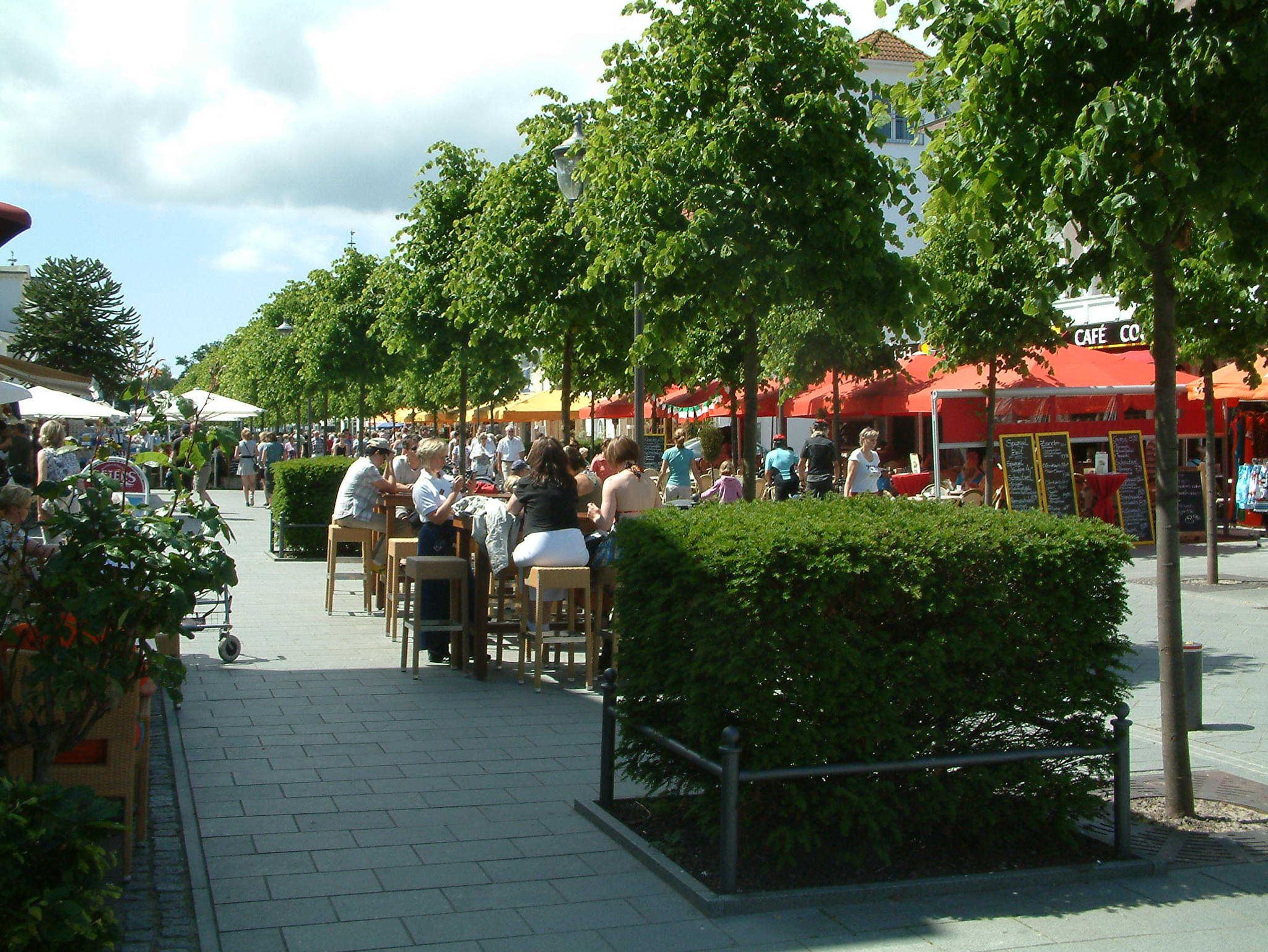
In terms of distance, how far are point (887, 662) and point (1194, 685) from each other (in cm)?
358

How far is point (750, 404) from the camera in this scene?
32.8 ft

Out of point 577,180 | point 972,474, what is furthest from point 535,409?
point 577,180

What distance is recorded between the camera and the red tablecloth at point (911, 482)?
72.2 ft

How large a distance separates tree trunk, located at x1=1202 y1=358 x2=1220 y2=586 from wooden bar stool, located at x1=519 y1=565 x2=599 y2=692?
8173 mm

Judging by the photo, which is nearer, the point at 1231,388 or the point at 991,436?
the point at 991,436

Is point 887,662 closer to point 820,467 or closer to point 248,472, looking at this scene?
point 820,467

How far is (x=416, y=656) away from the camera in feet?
29.7


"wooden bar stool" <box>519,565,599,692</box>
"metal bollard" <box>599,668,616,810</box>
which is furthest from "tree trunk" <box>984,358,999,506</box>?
"metal bollard" <box>599,668,616,810</box>

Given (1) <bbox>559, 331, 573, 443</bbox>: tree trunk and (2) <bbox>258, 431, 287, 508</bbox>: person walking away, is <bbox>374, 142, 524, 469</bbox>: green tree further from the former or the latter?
(2) <bbox>258, 431, 287, 508</bbox>: person walking away

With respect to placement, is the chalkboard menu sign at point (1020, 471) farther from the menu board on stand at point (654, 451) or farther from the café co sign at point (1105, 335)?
the menu board on stand at point (654, 451)

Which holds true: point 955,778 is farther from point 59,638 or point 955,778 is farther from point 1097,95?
point 59,638

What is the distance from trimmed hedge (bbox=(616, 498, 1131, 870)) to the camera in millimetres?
4609

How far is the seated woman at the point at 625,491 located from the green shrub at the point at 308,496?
27.2ft

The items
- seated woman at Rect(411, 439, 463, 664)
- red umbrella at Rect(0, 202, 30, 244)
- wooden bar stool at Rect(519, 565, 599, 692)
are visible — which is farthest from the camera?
seated woman at Rect(411, 439, 463, 664)
